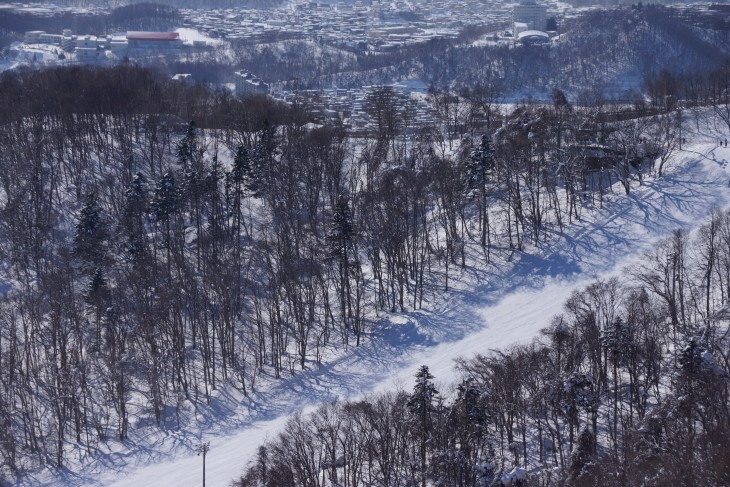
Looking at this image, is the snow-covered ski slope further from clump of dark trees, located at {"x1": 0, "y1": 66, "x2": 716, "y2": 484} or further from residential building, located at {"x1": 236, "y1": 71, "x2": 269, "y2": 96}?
residential building, located at {"x1": 236, "y1": 71, "x2": 269, "y2": 96}

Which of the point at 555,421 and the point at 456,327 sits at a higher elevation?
the point at 555,421

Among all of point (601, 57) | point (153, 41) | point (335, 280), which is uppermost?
point (601, 57)

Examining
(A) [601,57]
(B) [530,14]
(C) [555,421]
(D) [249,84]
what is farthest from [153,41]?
(C) [555,421]

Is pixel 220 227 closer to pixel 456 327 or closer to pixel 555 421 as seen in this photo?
pixel 456 327

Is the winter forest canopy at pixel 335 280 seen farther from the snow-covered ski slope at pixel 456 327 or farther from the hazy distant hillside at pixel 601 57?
the hazy distant hillside at pixel 601 57

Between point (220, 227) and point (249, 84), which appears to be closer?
point (220, 227)

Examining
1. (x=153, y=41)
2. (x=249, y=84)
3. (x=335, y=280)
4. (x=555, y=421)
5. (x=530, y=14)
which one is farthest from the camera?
(x=153, y=41)
